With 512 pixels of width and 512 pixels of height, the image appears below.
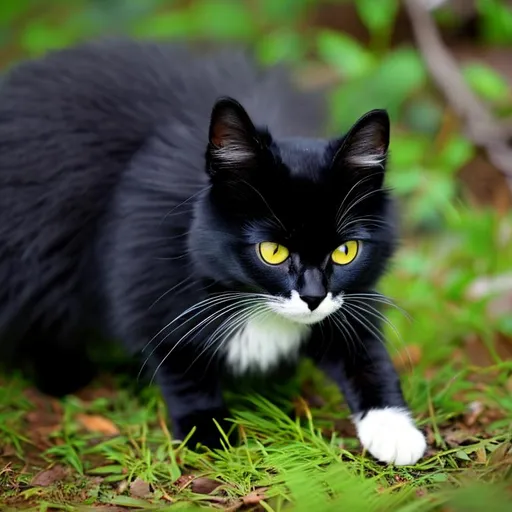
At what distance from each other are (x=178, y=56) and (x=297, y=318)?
116cm

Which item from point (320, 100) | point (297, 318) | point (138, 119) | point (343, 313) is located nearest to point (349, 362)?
point (343, 313)

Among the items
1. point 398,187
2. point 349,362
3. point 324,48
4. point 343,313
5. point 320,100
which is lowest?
point 349,362

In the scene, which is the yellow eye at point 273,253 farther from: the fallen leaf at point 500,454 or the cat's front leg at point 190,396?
the fallen leaf at point 500,454

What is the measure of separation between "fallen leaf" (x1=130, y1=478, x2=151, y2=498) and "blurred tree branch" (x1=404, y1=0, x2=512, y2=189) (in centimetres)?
206

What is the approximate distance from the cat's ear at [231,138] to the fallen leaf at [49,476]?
2.86 ft

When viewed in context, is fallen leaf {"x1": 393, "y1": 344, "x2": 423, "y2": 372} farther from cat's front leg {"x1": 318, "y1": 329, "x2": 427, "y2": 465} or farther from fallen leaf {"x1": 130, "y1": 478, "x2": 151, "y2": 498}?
fallen leaf {"x1": 130, "y1": 478, "x2": 151, "y2": 498}

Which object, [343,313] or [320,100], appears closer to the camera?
[343,313]

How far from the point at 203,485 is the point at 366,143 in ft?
2.97

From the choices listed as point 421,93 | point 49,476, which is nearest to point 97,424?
point 49,476

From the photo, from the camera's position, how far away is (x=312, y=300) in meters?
1.66

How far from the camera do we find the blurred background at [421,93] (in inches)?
108

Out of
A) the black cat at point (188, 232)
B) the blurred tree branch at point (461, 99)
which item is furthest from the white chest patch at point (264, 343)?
the blurred tree branch at point (461, 99)

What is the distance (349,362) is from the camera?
1.97 m

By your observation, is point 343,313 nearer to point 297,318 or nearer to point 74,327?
point 297,318
